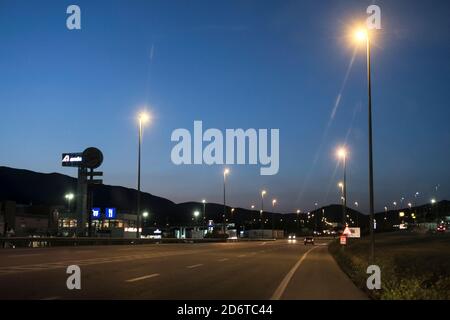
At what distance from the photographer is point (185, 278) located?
21031 mm

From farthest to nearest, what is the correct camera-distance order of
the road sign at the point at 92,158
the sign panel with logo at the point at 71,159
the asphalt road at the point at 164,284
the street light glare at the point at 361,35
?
the sign panel with logo at the point at 71,159 < the road sign at the point at 92,158 < the street light glare at the point at 361,35 < the asphalt road at the point at 164,284

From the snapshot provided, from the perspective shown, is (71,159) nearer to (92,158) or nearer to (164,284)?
(92,158)

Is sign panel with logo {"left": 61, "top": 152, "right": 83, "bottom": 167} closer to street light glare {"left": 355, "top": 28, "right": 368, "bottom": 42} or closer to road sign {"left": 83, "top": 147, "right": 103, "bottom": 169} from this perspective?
road sign {"left": 83, "top": 147, "right": 103, "bottom": 169}

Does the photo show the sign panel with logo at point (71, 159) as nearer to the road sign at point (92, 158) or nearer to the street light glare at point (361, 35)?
the road sign at point (92, 158)

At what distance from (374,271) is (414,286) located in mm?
5877

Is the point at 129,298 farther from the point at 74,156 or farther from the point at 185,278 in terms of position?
the point at 74,156

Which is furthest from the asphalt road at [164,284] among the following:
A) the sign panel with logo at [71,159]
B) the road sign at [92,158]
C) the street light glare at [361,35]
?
the sign panel with logo at [71,159]

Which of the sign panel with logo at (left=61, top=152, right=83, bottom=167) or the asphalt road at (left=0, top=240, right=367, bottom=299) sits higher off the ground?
the sign panel with logo at (left=61, top=152, right=83, bottom=167)

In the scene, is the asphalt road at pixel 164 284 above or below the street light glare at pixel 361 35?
below

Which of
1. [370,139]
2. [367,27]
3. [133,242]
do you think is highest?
[367,27]

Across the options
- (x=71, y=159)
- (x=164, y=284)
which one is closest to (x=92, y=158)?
(x=71, y=159)

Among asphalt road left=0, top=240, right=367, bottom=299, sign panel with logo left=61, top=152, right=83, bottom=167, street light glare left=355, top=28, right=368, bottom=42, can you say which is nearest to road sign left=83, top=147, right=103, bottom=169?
sign panel with logo left=61, top=152, right=83, bottom=167

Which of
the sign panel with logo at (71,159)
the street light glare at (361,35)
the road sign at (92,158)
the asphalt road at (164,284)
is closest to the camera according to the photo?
the asphalt road at (164,284)
